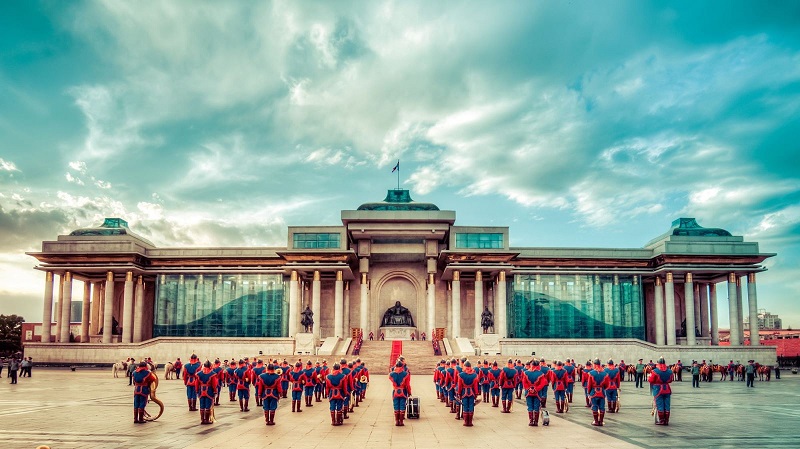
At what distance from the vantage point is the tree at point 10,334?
245ft

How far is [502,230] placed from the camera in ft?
202

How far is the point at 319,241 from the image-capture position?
61125mm

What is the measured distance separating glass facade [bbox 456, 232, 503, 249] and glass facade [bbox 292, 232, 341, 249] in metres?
11.5

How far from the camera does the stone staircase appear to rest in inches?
1865

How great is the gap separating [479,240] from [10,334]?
56.2 meters

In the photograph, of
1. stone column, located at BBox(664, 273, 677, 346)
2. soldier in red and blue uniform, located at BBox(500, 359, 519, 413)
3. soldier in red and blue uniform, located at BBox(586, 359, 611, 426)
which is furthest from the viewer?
stone column, located at BBox(664, 273, 677, 346)

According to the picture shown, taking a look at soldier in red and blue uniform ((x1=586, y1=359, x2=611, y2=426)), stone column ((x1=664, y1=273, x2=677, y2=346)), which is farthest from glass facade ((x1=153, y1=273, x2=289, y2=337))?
soldier in red and blue uniform ((x1=586, y1=359, x2=611, y2=426))

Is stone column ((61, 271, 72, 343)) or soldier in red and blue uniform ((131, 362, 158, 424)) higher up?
stone column ((61, 271, 72, 343))

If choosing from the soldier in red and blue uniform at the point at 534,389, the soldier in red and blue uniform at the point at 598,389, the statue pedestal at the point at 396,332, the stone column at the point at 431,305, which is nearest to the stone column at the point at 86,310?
the statue pedestal at the point at 396,332

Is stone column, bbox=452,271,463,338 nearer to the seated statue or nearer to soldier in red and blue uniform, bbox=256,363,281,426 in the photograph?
Result: the seated statue

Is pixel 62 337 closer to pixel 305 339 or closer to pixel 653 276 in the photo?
pixel 305 339

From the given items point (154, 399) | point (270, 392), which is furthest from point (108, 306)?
point (270, 392)

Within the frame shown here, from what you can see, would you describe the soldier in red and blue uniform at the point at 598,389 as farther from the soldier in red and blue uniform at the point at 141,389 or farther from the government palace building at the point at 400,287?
the government palace building at the point at 400,287

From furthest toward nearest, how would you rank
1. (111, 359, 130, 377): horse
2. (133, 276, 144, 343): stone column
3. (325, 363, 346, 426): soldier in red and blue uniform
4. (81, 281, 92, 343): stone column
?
(81, 281, 92, 343): stone column → (133, 276, 144, 343): stone column → (111, 359, 130, 377): horse → (325, 363, 346, 426): soldier in red and blue uniform
